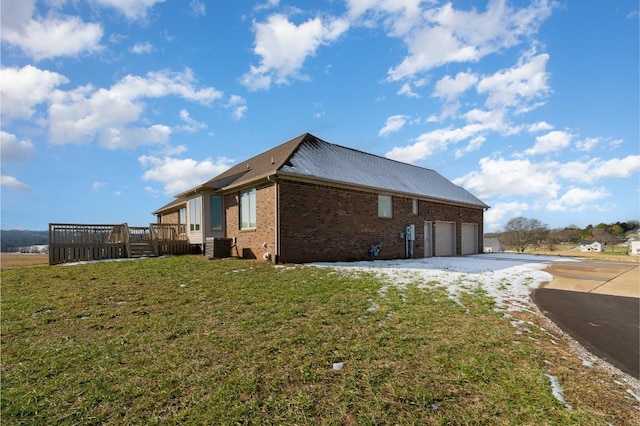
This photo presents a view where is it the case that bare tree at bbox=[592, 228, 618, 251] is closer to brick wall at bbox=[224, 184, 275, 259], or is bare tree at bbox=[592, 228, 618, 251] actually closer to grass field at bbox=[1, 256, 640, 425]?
brick wall at bbox=[224, 184, 275, 259]

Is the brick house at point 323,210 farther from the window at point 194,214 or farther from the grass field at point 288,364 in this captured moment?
the grass field at point 288,364

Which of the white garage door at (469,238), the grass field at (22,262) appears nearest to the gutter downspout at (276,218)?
the grass field at (22,262)

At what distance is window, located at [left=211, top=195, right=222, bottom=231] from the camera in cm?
1576

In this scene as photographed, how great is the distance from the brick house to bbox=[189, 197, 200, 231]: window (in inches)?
2.1

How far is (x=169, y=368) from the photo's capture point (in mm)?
3441

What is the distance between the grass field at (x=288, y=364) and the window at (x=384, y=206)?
9.16m

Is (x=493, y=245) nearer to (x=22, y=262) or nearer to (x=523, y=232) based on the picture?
(x=523, y=232)

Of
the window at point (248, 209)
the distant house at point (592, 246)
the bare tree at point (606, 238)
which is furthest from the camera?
the bare tree at point (606, 238)

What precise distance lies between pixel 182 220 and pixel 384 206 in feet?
43.3

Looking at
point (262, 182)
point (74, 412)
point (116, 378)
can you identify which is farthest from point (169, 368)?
point (262, 182)

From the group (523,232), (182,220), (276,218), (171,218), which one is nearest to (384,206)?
(276,218)

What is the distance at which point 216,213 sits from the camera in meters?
15.9

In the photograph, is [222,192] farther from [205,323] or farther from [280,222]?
[205,323]

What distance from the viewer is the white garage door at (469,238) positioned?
2162cm
